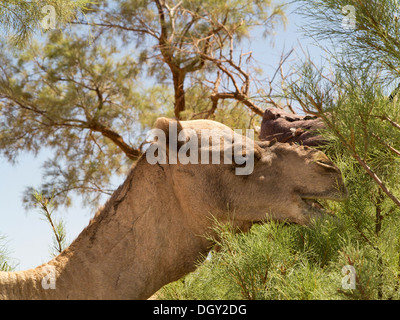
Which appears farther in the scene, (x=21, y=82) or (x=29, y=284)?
(x=21, y=82)

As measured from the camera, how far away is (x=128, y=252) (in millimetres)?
2537

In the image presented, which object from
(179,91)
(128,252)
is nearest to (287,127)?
(128,252)

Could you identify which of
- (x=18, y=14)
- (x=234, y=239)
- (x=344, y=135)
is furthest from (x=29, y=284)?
(x=18, y=14)

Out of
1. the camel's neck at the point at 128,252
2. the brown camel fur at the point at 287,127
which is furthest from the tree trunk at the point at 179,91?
the camel's neck at the point at 128,252

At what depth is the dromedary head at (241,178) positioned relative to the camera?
8.21 feet

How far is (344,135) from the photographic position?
7.45 ft

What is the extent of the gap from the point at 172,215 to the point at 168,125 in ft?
1.48

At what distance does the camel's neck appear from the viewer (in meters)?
2.50

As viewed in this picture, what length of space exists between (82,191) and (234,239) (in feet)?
27.8

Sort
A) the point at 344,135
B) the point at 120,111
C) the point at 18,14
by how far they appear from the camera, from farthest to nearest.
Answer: the point at 120,111, the point at 18,14, the point at 344,135

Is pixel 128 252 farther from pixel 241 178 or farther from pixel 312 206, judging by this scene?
pixel 312 206

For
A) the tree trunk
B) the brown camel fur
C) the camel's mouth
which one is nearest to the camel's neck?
the camel's mouth
